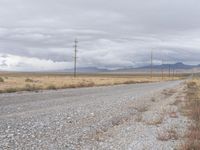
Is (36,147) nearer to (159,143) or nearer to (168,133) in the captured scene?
(159,143)

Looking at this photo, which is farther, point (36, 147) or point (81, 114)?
point (81, 114)

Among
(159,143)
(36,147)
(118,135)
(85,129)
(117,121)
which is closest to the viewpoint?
(36,147)

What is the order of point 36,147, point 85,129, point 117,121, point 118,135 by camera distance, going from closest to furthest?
point 36,147 → point 118,135 → point 85,129 → point 117,121

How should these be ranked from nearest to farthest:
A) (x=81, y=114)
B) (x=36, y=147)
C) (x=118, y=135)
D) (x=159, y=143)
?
1. (x=36, y=147)
2. (x=159, y=143)
3. (x=118, y=135)
4. (x=81, y=114)

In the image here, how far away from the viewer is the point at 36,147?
10.7 m

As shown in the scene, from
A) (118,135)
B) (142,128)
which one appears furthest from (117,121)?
(118,135)

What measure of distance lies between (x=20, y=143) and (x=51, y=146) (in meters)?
0.89

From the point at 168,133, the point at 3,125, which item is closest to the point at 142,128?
the point at 168,133

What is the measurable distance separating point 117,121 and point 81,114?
2253mm

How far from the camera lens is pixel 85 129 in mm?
14188

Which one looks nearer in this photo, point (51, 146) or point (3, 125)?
point (51, 146)

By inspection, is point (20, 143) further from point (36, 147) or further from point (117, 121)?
point (117, 121)

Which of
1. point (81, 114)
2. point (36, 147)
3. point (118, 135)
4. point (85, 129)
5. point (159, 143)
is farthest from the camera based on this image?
point (81, 114)

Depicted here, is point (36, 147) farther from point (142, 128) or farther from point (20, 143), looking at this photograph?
point (142, 128)
